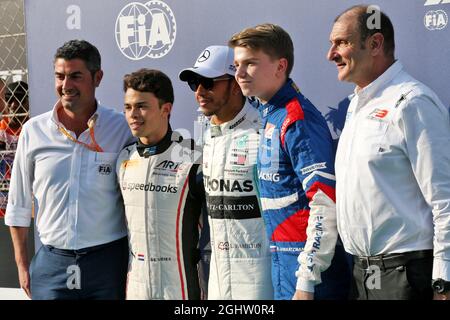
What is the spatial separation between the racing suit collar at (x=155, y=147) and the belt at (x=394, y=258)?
3.69 ft

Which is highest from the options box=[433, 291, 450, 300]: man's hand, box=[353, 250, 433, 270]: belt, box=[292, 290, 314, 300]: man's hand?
box=[353, 250, 433, 270]: belt

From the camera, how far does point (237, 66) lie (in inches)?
113

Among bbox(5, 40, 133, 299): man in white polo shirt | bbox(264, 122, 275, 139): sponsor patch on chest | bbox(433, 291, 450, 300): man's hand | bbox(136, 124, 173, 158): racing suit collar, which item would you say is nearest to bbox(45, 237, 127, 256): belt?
bbox(5, 40, 133, 299): man in white polo shirt

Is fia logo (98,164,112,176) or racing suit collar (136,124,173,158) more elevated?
racing suit collar (136,124,173,158)

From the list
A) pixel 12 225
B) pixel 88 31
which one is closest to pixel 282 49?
pixel 88 31

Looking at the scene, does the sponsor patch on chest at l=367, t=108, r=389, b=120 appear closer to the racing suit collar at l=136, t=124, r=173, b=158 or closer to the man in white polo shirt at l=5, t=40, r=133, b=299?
the racing suit collar at l=136, t=124, r=173, b=158

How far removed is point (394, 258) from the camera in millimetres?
2416

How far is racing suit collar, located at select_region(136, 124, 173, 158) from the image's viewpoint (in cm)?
317

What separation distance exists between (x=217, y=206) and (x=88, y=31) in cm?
A: 140

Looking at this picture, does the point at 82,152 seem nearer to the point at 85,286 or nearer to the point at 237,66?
the point at 85,286

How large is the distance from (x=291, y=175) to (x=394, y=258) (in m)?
0.52

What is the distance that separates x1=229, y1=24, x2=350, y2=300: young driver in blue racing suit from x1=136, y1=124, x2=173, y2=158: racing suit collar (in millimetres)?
515

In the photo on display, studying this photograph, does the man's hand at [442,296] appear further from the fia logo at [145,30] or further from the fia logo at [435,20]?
the fia logo at [145,30]

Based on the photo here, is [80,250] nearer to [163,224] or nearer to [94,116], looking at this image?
[163,224]
